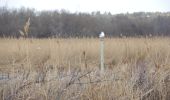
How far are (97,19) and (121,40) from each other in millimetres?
28672

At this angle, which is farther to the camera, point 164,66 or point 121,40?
point 121,40

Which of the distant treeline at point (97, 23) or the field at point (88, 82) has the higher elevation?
the field at point (88, 82)

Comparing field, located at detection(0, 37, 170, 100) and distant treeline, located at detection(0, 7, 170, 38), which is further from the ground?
field, located at detection(0, 37, 170, 100)

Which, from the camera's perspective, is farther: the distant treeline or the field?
the distant treeline

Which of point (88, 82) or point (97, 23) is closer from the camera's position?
point (88, 82)

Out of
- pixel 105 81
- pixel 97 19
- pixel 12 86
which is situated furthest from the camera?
pixel 97 19

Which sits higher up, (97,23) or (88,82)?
(88,82)

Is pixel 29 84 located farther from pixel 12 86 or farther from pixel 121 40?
pixel 121 40

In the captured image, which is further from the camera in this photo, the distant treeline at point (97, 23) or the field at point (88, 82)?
the distant treeline at point (97, 23)

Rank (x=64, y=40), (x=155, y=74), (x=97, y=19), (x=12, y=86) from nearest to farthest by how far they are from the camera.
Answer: (x=12, y=86), (x=155, y=74), (x=64, y=40), (x=97, y=19)

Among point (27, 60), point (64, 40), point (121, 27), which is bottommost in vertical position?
point (121, 27)

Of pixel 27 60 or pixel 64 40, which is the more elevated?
pixel 27 60

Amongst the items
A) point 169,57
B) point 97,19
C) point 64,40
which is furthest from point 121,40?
point 97,19

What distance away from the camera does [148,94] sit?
16.0 ft
